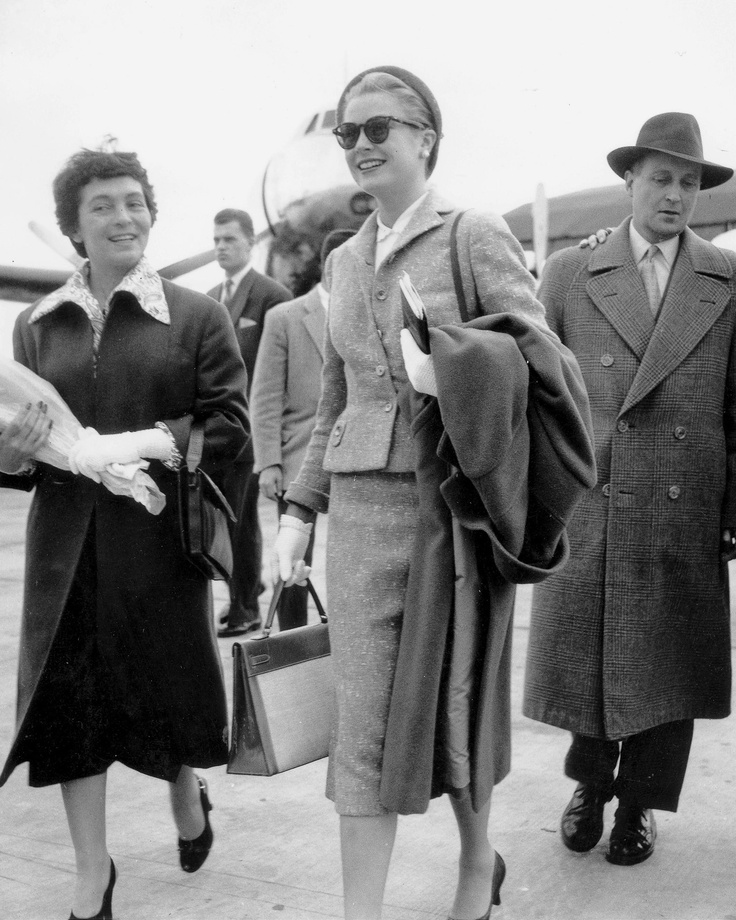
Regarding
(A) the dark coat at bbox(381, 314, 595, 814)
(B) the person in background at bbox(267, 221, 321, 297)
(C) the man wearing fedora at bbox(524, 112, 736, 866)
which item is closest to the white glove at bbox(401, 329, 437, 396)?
(A) the dark coat at bbox(381, 314, 595, 814)

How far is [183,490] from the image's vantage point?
2682mm

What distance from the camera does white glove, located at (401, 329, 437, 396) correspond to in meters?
2.11

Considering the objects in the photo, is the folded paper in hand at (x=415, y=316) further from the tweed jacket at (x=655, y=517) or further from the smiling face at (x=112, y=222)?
the tweed jacket at (x=655, y=517)

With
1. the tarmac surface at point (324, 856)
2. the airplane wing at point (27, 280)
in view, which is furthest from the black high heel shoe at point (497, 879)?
the airplane wing at point (27, 280)

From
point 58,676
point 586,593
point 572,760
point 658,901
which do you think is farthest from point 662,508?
point 58,676

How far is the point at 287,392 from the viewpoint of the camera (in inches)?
191

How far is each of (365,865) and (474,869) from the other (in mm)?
338

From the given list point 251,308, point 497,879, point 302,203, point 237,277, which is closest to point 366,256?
point 497,879

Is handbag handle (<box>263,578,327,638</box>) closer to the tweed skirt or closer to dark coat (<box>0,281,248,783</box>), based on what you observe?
the tweed skirt

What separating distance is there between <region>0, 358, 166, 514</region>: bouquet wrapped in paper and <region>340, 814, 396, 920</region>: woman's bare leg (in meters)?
0.89

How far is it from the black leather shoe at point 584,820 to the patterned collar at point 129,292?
1.70 m

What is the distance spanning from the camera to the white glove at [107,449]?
2.55m

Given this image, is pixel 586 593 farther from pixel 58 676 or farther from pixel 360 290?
pixel 58 676

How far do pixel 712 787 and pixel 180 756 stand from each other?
1.73 meters
